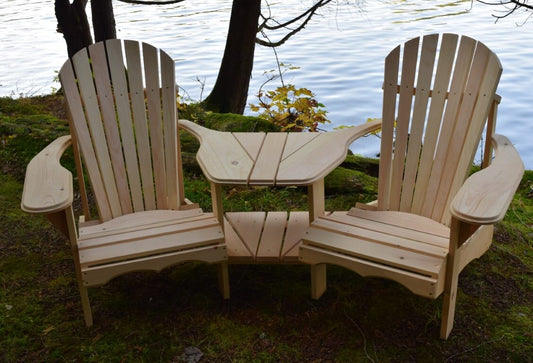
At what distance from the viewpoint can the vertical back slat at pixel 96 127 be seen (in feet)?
8.76

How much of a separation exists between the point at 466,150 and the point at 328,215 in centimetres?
68

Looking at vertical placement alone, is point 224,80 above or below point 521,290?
above

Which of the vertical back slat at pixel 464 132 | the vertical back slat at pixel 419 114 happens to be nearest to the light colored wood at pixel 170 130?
the vertical back slat at pixel 419 114

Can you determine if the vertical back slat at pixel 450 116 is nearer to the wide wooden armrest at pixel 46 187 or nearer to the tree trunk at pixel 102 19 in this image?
the wide wooden armrest at pixel 46 187

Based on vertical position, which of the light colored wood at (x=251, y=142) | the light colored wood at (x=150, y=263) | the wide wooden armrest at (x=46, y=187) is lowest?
the light colored wood at (x=150, y=263)

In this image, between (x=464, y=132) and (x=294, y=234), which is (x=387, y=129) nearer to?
(x=464, y=132)

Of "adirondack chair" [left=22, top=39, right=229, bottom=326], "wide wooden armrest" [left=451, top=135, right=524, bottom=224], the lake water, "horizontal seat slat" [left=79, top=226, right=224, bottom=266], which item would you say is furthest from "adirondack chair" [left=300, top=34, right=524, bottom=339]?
the lake water

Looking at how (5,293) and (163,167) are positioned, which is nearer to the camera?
(5,293)

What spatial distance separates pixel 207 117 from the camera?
4340 millimetres

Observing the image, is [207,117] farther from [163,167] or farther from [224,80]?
[163,167]

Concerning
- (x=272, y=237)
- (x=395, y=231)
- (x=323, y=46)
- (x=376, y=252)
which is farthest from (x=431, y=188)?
(x=323, y=46)

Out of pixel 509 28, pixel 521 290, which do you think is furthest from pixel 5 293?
pixel 509 28

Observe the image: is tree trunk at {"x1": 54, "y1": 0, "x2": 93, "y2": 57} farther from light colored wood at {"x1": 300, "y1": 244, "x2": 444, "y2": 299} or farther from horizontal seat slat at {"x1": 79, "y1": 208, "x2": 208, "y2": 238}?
light colored wood at {"x1": 300, "y1": 244, "x2": 444, "y2": 299}

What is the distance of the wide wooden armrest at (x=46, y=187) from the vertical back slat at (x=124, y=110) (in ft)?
1.30
